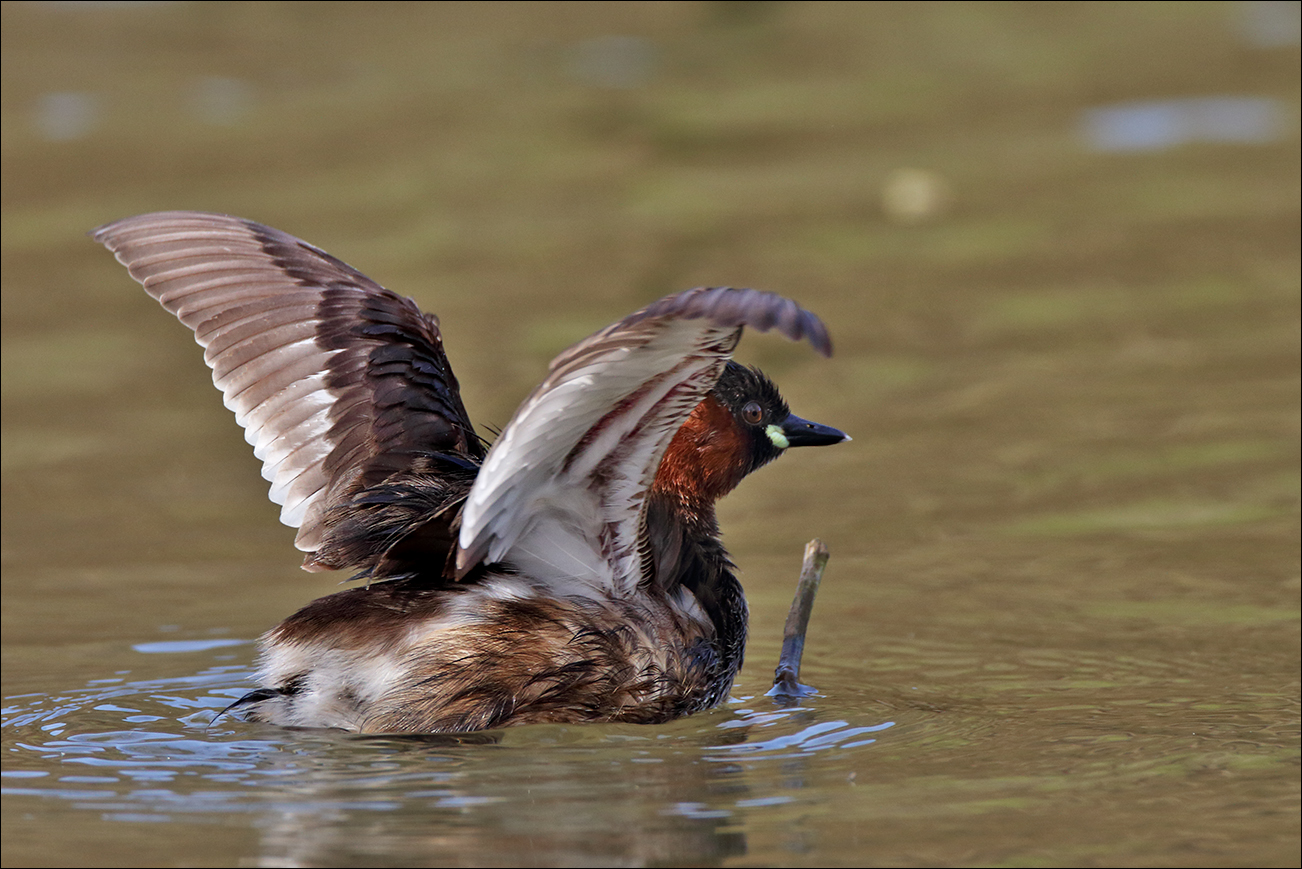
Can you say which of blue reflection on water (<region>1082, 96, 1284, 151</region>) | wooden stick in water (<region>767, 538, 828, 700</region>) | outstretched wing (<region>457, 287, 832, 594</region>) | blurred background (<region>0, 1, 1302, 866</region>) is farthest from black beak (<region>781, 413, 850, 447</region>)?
blue reflection on water (<region>1082, 96, 1284, 151</region>)

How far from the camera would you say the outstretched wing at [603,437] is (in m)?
4.69

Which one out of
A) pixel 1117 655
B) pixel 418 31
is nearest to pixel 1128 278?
pixel 1117 655

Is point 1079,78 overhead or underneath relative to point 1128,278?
overhead

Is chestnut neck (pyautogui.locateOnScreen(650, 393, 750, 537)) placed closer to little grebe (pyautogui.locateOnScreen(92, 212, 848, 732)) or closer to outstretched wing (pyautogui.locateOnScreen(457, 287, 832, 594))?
little grebe (pyautogui.locateOnScreen(92, 212, 848, 732))

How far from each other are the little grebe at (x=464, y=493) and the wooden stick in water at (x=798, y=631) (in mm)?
175

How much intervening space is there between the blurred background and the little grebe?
205mm

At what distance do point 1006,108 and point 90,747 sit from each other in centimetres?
1068

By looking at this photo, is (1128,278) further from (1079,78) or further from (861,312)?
(1079,78)

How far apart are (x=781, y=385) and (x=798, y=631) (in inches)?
159

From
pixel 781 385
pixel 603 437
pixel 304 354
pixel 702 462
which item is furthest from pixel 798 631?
pixel 781 385

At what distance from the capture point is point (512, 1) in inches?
659

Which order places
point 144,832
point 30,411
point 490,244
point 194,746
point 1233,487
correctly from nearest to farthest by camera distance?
point 144,832, point 194,746, point 1233,487, point 30,411, point 490,244

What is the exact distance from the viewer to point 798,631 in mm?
6340

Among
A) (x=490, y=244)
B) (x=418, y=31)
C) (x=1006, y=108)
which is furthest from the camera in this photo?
(x=418, y=31)
